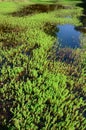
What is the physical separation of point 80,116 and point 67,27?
1813 cm

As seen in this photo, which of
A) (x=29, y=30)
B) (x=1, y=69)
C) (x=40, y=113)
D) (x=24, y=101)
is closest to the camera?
(x=40, y=113)

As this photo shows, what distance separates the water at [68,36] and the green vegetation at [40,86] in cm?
101

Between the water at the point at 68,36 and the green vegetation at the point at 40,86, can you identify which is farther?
the water at the point at 68,36

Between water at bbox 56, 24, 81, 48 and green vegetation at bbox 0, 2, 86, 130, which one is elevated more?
green vegetation at bbox 0, 2, 86, 130

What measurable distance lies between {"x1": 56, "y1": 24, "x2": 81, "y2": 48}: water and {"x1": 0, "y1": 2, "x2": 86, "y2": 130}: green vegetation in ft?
3.31

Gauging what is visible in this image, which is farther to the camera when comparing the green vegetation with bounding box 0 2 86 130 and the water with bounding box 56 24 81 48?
the water with bounding box 56 24 81 48

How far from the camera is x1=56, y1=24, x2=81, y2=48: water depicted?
1989 cm

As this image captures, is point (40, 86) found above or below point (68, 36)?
A: above

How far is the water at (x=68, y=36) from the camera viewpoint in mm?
19891

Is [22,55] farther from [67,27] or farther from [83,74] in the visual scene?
[67,27]

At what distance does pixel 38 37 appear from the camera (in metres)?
19.7

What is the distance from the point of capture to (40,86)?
1144cm

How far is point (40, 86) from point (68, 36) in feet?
38.9

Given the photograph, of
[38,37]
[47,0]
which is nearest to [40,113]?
[38,37]
